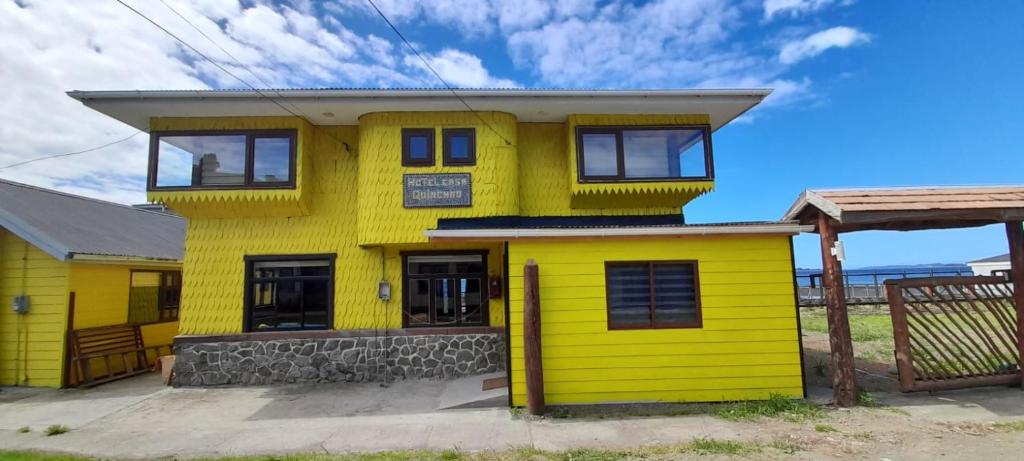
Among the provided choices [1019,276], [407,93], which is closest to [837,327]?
[1019,276]

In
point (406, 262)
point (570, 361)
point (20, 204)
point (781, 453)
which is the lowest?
point (781, 453)

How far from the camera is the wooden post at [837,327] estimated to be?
723 centimetres

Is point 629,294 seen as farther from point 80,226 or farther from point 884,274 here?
point 884,274

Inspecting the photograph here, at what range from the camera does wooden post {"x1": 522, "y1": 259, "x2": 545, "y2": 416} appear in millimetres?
7152

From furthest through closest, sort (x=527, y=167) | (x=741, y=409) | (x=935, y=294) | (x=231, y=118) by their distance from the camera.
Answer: (x=527, y=167) → (x=231, y=118) → (x=935, y=294) → (x=741, y=409)

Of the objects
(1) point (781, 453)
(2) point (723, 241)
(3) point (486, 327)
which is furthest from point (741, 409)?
(3) point (486, 327)

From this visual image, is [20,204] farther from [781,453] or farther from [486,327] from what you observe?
[781,453]

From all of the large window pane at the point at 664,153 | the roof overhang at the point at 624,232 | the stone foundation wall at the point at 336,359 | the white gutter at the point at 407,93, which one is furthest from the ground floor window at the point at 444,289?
the large window pane at the point at 664,153

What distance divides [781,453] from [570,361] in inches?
118

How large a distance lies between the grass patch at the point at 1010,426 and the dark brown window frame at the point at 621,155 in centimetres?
558

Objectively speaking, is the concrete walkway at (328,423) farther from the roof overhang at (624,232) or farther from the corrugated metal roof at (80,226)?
the corrugated metal roof at (80,226)

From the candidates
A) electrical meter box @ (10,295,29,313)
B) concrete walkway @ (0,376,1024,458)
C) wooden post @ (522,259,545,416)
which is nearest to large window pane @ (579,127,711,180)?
wooden post @ (522,259,545,416)

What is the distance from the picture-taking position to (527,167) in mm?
10641

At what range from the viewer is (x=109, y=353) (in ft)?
34.6
